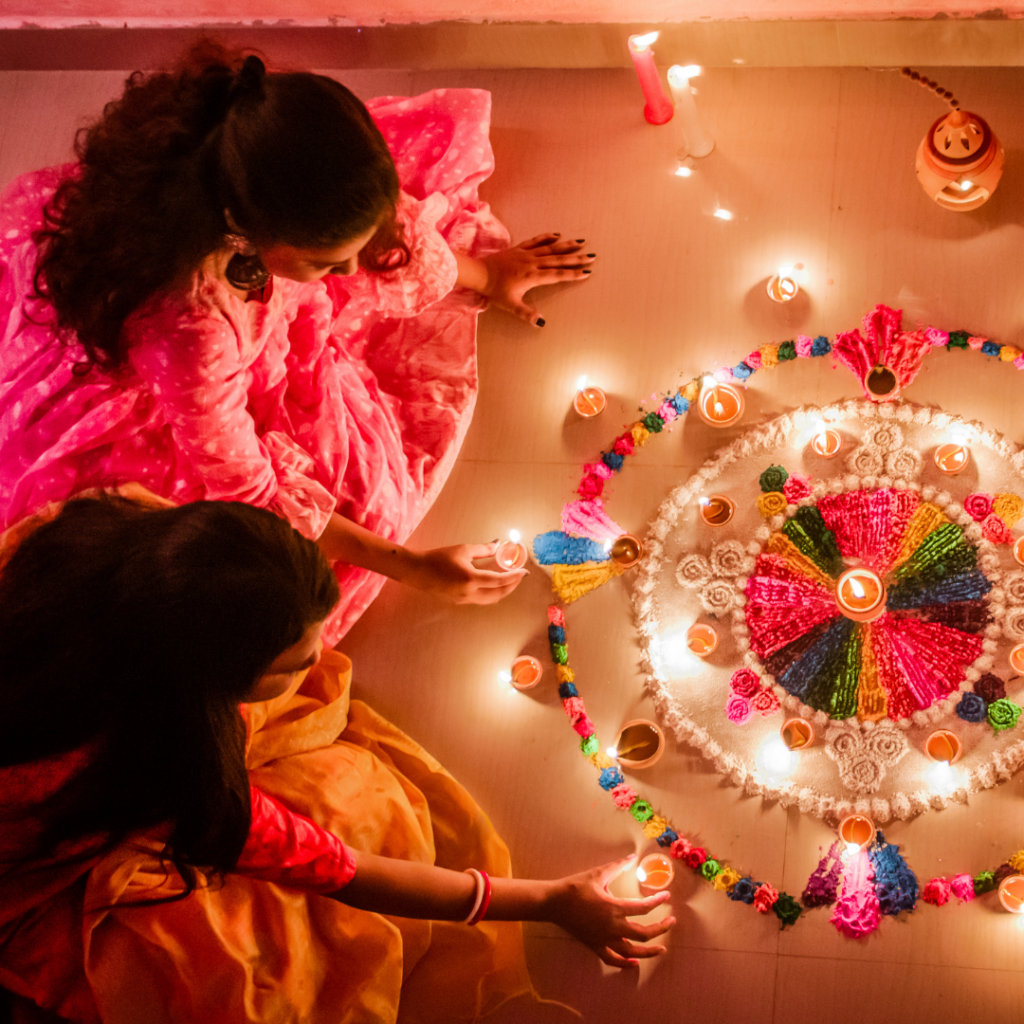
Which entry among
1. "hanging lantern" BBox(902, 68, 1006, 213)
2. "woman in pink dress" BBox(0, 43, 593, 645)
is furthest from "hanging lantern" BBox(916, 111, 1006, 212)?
"woman in pink dress" BBox(0, 43, 593, 645)

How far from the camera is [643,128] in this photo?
206 cm

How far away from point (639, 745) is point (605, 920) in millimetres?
291

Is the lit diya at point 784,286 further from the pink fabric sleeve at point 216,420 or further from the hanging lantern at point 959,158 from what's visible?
the pink fabric sleeve at point 216,420

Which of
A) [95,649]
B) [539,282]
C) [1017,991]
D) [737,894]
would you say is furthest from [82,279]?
[1017,991]

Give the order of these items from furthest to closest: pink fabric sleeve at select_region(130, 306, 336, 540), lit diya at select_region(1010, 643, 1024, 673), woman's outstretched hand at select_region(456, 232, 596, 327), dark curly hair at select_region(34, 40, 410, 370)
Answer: woman's outstretched hand at select_region(456, 232, 596, 327) < lit diya at select_region(1010, 643, 1024, 673) < pink fabric sleeve at select_region(130, 306, 336, 540) < dark curly hair at select_region(34, 40, 410, 370)

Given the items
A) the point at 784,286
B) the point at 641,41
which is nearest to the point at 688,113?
the point at 641,41

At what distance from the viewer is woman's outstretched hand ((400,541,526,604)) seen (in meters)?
1.74

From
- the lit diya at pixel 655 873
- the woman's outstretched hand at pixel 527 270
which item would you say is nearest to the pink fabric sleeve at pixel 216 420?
the woman's outstretched hand at pixel 527 270

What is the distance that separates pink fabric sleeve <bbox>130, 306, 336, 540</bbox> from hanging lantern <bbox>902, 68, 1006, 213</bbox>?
1.22 m

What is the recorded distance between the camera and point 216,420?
5.00 feet

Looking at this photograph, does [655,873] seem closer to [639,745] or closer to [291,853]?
[639,745]

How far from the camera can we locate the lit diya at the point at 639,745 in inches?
66.2

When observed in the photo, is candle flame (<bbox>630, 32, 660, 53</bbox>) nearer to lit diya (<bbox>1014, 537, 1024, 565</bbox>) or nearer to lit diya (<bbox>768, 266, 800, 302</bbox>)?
lit diya (<bbox>768, 266, 800, 302</bbox>)

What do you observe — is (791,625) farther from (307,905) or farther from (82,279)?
(82,279)
